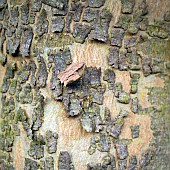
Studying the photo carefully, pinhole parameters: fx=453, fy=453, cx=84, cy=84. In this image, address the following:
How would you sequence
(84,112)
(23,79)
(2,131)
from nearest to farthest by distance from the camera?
(84,112)
(23,79)
(2,131)

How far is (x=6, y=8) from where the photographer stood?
7.27ft

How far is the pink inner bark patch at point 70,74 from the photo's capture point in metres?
A: 1.92

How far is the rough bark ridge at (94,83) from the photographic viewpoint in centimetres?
198

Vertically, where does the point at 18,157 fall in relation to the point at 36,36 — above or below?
below

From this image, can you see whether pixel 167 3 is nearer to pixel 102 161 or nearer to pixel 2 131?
pixel 102 161

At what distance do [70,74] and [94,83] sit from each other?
0.12 m

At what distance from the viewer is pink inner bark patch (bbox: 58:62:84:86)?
6.28ft

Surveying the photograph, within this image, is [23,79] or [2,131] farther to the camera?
[2,131]

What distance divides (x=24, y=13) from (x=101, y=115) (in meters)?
0.59

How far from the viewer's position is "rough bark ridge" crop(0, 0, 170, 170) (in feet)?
6.50

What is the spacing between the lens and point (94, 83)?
6.51 feet

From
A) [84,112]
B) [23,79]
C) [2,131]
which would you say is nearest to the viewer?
[84,112]

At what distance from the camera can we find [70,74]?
1.93 meters

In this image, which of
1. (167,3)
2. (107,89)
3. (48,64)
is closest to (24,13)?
(48,64)
